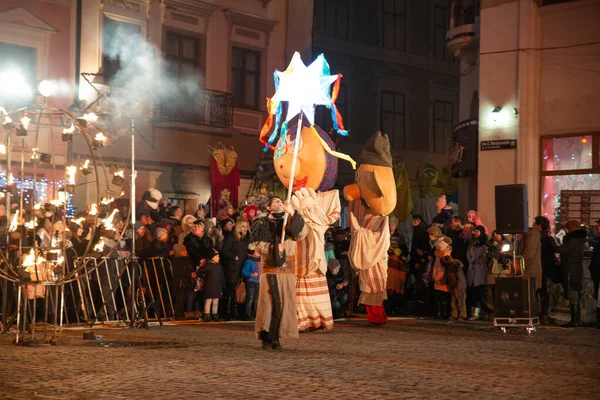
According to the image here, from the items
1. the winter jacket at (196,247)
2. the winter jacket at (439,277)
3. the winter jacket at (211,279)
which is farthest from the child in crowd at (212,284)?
the winter jacket at (439,277)

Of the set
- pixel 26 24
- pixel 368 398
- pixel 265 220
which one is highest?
pixel 26 24

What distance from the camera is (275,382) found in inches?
390

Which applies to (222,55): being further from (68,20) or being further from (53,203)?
(53,203)

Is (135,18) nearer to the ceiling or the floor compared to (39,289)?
nearer to the ceiling

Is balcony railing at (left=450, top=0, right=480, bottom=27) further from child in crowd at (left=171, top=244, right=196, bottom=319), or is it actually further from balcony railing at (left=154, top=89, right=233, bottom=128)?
child in crowd at (left=171, top=244, right=196, bottom=319)

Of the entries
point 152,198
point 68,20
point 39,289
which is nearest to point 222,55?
point 68,20

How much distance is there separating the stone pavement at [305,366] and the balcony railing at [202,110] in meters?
13.5

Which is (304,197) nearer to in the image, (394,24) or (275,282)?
(275,282)

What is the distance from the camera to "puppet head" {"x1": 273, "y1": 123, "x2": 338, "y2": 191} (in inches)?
597

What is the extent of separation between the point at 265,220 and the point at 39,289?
4.45 m

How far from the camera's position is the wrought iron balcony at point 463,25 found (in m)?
26.6

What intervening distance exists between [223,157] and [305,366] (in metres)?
18.5

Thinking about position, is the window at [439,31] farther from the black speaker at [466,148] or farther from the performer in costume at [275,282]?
the performer in costume at [275,282]

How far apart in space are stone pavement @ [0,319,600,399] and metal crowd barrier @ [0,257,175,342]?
727 mm
